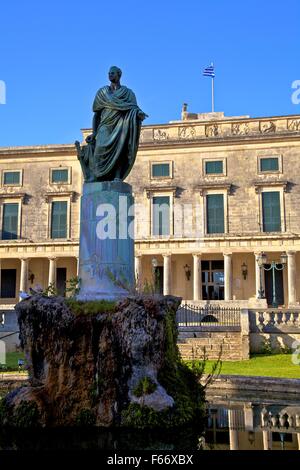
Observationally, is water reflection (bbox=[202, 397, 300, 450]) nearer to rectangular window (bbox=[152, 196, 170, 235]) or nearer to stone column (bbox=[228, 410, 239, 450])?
stone column (bbox=[228, 410, 239, 450])

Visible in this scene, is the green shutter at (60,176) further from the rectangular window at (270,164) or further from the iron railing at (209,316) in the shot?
the iron railing at (209,316)

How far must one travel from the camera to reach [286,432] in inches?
263

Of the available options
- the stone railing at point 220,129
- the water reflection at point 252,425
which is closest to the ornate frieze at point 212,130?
the stone railing at point 220,129

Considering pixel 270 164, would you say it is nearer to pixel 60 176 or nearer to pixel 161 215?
pixel 161 215

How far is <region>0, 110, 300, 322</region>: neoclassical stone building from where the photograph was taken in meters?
34.5

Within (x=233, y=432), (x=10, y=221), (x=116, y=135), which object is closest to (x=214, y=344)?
(x=116, y=135)

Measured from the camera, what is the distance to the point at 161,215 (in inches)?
1423

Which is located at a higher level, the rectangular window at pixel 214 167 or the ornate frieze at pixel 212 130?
the ornate frieze at pixel 212 130

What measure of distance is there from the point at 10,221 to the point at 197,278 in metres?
14.2

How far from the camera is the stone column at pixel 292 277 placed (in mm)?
32812

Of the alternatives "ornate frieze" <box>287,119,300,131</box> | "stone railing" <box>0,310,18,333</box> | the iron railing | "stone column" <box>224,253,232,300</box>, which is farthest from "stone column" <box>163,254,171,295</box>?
"stone railing" <box>0,310,18,333</box>

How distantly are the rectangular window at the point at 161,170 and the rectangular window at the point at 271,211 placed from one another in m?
6.78
